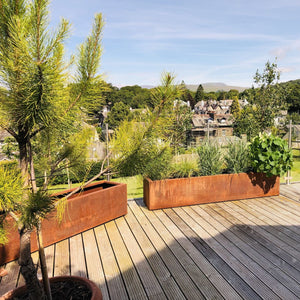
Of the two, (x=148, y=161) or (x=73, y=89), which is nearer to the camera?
(x=73, y=89)

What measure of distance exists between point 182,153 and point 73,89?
359 centimetres

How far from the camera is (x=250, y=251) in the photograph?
113 inches

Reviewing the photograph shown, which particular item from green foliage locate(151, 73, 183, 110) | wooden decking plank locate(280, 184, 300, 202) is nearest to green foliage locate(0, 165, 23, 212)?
green foliage locate(151, 73, 183, 110)

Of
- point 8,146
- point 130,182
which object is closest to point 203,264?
point 130,182

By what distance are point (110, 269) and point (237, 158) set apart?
3011 millimetres

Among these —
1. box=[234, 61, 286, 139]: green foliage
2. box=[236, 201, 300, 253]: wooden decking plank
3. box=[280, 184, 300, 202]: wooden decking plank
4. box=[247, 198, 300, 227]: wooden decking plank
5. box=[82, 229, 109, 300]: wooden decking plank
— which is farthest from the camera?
box=[234, 61, 286, 139]: green foliage

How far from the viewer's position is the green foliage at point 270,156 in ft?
14.1

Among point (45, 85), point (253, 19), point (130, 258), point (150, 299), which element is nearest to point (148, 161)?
point (45, 85)

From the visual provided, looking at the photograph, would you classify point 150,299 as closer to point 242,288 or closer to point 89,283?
point 89,283

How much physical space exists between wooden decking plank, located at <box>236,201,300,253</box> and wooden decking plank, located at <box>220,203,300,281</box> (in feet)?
0.27

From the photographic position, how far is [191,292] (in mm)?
2207

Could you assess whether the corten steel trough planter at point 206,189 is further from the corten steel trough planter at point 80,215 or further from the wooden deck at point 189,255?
the corten steel trough planter at point 80,215

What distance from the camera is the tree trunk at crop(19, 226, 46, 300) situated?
5.05ft

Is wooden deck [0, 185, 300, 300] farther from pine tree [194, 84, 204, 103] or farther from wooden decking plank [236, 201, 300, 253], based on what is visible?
pine tree [194, 84, 204, 103]
